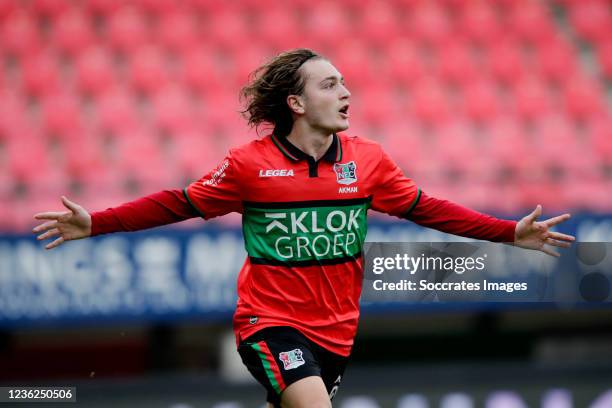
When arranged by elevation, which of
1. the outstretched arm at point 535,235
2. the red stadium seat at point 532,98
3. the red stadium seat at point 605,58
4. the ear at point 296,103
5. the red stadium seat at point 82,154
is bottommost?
the outstretched arm at point 535,235

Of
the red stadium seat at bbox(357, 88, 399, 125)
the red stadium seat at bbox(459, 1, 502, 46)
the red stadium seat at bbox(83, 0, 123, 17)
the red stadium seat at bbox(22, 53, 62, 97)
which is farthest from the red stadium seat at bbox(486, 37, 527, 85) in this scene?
the red stadium seat at bbox(22, 53, 62, 97)

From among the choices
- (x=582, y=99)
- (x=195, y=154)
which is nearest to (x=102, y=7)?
(x=195, y=154)

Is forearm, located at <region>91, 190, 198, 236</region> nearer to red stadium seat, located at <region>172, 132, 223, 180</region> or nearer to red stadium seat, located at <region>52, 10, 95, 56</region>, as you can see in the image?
red stadium seat, located at <region>172, 132, 223, 180</region>

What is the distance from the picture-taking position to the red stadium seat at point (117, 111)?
30.6 ft

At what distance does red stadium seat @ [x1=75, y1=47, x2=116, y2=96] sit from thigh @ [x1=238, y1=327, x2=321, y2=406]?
6.53m

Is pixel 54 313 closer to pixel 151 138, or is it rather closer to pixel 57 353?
pixel 57 353

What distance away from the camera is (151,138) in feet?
30.5

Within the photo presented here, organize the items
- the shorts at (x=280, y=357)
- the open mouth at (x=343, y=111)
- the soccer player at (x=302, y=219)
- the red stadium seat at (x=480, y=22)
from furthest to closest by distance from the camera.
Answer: the red stadium seat at (x=480, y=22) < the open mouth at (x=343, y=111) < the soccer player at (x=302, y=219) < the shorts at (x=280, y=357)

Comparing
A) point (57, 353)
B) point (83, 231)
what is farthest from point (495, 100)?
point (83, 231)

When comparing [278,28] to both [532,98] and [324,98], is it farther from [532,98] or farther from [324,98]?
[324,98]

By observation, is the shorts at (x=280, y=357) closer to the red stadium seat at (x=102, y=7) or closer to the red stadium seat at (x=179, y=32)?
the red stadium seat at (x=179, y=32)

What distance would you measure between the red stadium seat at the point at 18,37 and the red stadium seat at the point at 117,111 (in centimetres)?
122

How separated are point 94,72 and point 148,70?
60cm

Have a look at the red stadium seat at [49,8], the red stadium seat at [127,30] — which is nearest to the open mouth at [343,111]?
the red stadium seat at [127,30]
